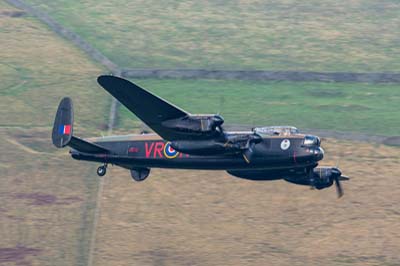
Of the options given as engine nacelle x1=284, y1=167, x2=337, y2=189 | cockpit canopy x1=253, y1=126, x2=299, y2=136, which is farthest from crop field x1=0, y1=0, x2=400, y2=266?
cockpit canopy x1=253, y1=126, x2=299, y2=136

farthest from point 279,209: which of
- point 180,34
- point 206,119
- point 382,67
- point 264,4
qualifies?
point 264,4

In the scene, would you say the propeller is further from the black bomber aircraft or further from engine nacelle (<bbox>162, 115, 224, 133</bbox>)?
engine nacelle (<bbox>162, 115, 224, 133</bbox>)

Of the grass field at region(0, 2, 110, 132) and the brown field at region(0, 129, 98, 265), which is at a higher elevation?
the grass field at region(0, 2, 110, 132)

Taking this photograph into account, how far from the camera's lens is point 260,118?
383 ft

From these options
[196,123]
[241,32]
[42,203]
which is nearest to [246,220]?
[42,203]

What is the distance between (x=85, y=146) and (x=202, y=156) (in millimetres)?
8276

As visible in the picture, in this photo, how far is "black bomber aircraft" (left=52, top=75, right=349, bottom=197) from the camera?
65.9 metres

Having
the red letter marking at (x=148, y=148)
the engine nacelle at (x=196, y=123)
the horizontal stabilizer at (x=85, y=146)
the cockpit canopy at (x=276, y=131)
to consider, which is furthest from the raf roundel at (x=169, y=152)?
the cockpit canopy at (x=276, y=131)

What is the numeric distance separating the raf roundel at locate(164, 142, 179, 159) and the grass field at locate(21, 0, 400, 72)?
67.1 metres

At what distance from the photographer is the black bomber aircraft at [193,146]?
6594 centimetres

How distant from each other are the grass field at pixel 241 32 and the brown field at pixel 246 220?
3889 centimetres

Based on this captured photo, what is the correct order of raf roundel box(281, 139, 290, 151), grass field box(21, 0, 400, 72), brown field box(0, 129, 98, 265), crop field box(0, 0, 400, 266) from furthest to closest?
grass field box(21, 0, 400, 72)
crop field box(0, 0, 400, 266)
brown field box(0, 129, 98, 265)
raf roundel box(281, 139, 290, 151)

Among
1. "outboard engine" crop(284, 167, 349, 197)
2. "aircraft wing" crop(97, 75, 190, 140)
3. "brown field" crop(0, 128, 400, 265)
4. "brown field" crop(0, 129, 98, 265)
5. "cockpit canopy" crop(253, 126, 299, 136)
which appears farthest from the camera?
"brown field" crop(0, 129, 98, 265)

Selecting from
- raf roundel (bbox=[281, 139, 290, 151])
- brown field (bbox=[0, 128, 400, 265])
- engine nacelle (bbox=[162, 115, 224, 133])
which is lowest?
brown field (bbox=[0, 128, 400, 265])
